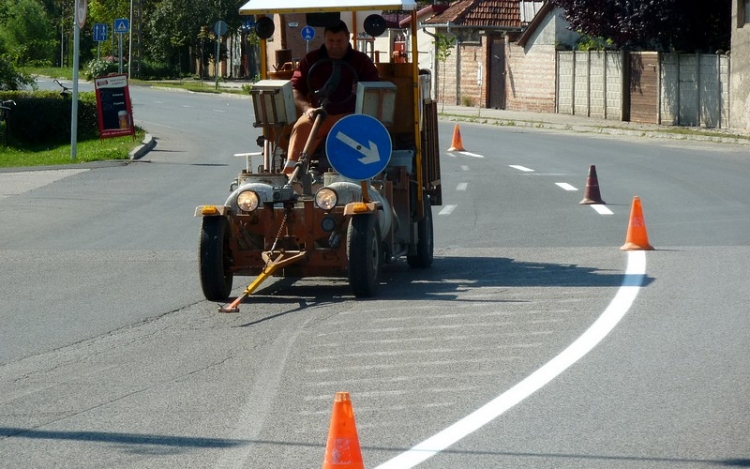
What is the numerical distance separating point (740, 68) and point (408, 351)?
2760 cm

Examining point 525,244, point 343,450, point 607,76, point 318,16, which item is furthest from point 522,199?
point 607,76

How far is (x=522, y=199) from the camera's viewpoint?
18.9 meters

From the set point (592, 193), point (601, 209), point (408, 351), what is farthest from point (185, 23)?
point (408, 351)

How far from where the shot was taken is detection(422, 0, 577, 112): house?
45.5m

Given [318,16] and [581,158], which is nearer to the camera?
[318,16]

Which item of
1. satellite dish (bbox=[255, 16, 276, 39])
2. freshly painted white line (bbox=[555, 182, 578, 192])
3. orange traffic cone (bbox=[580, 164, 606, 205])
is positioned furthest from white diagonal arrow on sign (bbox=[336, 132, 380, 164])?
freshly painted white line (bbox=[555, 182, 578, 192])

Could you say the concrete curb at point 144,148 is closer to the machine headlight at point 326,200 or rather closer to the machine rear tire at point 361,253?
the machine headlight at point 326,200

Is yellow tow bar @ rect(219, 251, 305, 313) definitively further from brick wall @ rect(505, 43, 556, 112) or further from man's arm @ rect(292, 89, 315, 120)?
brick wall @ rect(505, 43, 556, 112)

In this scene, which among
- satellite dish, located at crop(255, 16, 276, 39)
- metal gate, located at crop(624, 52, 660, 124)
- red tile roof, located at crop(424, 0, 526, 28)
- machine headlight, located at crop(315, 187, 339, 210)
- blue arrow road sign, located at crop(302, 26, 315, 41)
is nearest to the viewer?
machine headlight, located at crop(315, 187, 339, 210)

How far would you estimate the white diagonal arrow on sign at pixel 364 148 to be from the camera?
34.1 ft

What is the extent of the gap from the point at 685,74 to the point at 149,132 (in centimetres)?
1473

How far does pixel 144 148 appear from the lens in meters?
29.4

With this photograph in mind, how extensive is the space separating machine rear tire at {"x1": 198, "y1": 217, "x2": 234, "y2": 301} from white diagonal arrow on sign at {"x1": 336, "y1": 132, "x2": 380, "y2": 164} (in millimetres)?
1139

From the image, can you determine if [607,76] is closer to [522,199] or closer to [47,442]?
[522,199]
